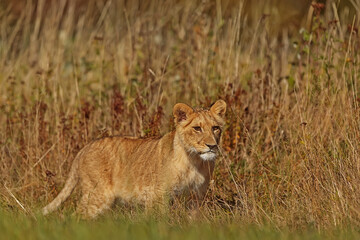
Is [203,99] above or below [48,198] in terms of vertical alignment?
above

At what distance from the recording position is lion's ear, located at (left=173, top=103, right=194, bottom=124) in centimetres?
582

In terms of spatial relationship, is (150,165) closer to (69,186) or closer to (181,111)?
(181,111)

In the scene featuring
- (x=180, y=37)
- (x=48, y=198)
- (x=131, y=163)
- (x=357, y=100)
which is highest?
(x=180, y=37)

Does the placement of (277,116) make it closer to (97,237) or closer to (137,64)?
(137,64)

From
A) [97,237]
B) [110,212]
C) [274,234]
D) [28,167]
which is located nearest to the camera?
[97,237]

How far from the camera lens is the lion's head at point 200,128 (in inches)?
221

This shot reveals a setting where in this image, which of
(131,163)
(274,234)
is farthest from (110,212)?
(274,234)

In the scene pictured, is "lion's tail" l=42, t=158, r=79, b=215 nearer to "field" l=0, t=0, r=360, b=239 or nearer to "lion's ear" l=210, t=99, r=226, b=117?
"field" l=0, t=0, r=360, b=239

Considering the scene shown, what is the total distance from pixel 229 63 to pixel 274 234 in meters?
3.75

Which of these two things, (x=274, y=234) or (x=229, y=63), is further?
(x=229, y=63)

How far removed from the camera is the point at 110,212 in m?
5.96

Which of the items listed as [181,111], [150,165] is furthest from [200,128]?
[150,165]

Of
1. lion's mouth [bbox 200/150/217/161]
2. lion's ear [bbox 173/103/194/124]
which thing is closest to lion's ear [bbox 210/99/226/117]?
lion's ear [bbox 173/103/194/124]

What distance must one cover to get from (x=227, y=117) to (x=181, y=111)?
130 centimetres
